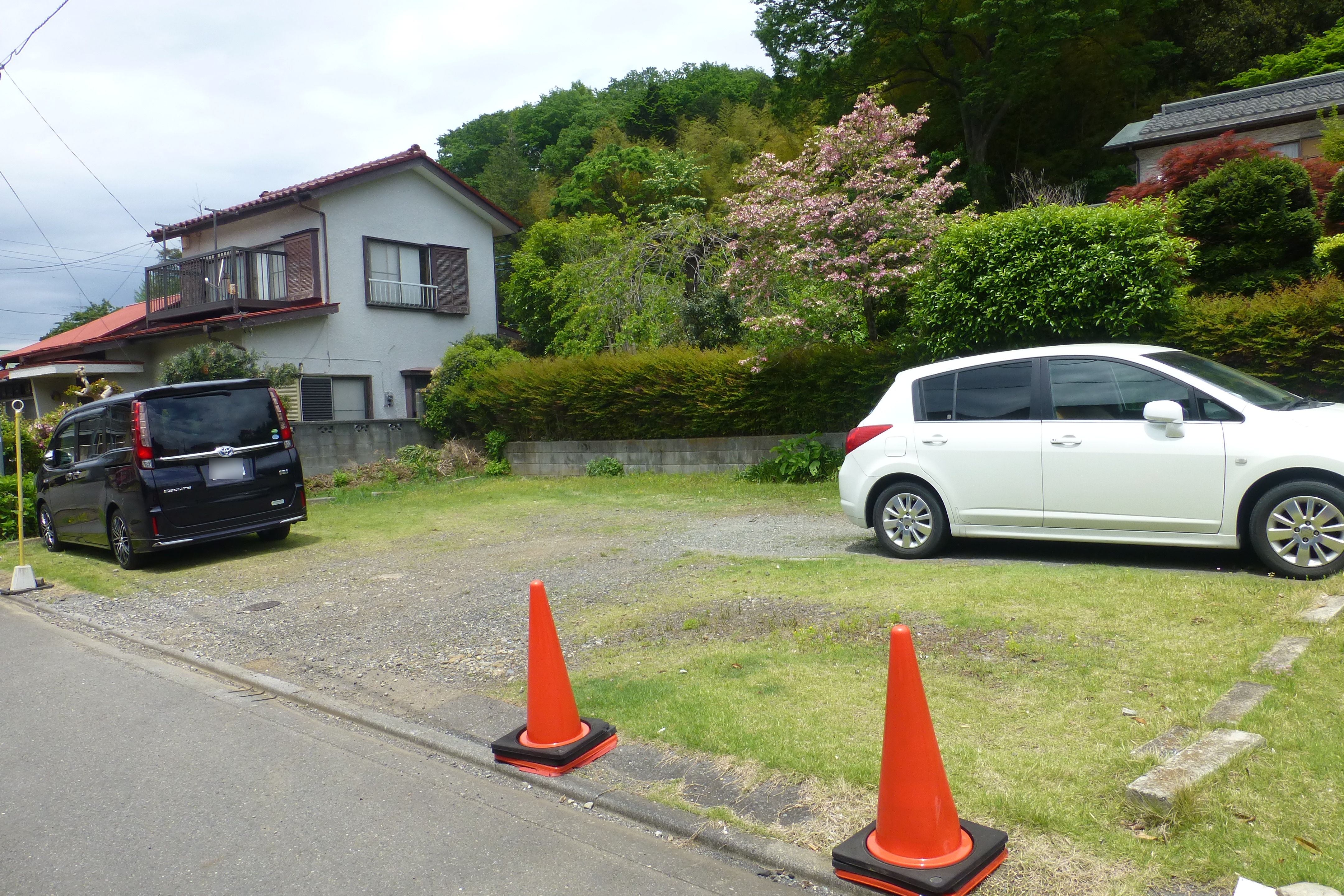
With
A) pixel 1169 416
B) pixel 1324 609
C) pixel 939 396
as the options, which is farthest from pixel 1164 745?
pixel 939 396

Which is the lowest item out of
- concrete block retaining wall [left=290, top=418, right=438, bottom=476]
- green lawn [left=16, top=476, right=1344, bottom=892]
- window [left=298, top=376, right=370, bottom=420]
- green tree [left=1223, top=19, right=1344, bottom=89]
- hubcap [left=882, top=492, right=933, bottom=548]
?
green lawn [left=16, top=476, right=1344, bottom=892]

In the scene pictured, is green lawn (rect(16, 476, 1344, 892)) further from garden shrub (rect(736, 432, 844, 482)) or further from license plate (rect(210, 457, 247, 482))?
garden shrub (rect(736, 432, 844, 482))

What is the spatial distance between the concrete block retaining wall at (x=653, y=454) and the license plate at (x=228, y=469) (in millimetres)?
7396

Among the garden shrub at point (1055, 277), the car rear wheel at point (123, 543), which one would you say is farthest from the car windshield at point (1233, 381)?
the car rear wheel at point (123, 543)

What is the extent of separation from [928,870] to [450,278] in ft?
75.1

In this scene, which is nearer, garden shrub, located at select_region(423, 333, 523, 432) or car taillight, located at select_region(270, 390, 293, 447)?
car taillight, located at select_region(270, 390, 293, 447)

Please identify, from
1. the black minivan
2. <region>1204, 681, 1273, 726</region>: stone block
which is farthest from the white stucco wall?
<region>1204, 681, 1273, 726</region>: stone block

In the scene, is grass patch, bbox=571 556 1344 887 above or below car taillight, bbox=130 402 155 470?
below

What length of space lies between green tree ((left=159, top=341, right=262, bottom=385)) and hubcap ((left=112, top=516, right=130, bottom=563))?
7.23 m

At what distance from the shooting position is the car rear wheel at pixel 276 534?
11.4m

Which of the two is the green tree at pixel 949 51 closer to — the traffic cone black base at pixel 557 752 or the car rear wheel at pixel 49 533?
the car rear wheel at pixel 49 533

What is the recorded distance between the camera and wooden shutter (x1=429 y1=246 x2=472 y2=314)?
23.7 meters

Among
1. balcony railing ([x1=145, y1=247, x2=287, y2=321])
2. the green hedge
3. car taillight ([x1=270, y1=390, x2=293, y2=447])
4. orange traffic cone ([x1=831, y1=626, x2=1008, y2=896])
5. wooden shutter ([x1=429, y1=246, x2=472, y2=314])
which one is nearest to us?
orange traffic cone ([x1=831, y1=626, x2=1008, y2=896])

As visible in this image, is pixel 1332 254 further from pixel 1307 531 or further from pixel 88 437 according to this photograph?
pixel 88 437
